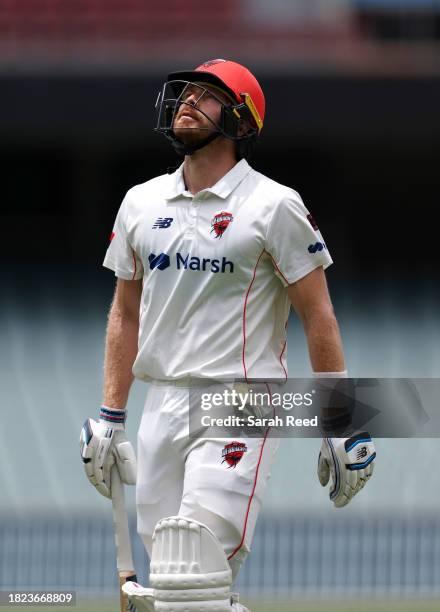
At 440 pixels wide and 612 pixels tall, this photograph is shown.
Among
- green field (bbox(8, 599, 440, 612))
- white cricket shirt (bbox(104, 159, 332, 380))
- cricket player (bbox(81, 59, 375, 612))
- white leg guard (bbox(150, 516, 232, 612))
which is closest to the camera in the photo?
white leg guard (bbox(150, 516, 232, 612))

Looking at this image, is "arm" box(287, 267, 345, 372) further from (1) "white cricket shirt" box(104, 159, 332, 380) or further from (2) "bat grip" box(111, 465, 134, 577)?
(2) "bat grip" box(111, 465, 134, 577)

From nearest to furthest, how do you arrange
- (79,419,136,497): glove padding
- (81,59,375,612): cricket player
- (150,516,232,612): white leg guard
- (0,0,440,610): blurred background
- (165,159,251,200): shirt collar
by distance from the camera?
1. (150,516,232,612): white leg guard
2. (81,59,375,612): cricket player
3. (165,159,251,200): shirt collar
4. (79,419,136,497): glove padding
5. (0,0,440,610): blurred background

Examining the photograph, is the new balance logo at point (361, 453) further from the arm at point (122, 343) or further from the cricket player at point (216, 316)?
the arm at point (122, 343)

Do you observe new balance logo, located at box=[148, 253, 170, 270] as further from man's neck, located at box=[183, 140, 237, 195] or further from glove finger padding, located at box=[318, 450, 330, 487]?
glove finger padding, located at box=[318, 450, 330, 487]

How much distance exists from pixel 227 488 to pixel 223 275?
2.19 feet

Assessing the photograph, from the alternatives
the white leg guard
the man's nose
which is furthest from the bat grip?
the man's nose

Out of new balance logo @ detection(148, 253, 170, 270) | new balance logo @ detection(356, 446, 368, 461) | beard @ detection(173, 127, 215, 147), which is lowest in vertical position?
new balance logo @ detection(356, 446, 368, 461)

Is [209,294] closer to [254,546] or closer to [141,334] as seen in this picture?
[141,334]

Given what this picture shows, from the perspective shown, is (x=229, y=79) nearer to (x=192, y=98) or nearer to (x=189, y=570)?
(x=192, y=98)

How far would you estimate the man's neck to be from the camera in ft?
14.4

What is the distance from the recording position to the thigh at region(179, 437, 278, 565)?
13.3 ft

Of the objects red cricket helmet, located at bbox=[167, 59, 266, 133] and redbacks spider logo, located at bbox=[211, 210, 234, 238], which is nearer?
redbacks spider logo, located at bbox=[211, 210, 234, 238]

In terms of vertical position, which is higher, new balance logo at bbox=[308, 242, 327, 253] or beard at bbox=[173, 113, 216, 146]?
beard at bbox=[173, 113, 216, 146]

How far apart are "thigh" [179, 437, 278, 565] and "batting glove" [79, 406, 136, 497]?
0.43 meters
